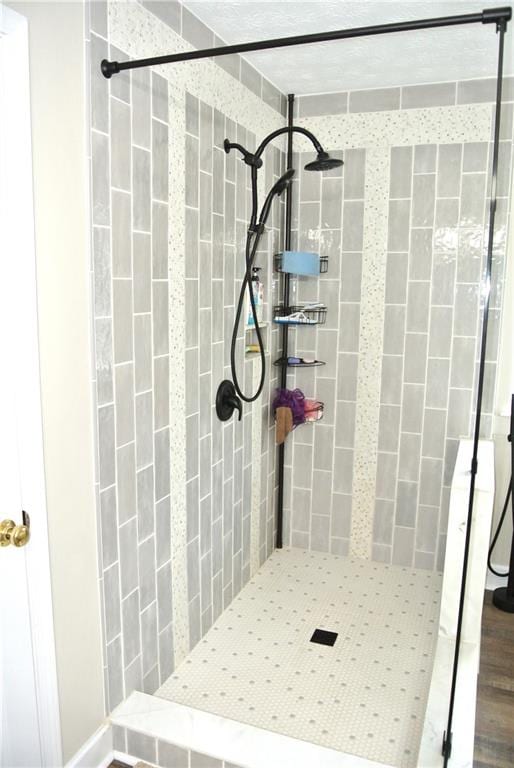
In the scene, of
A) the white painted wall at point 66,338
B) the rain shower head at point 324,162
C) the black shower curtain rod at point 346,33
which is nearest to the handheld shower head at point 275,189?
the rain shower head at point 324,162

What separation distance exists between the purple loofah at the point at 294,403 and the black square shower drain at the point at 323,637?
3.45ft

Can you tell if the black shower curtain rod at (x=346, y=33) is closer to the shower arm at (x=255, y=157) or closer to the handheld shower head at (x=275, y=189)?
the shower arm at (x=255, y=157)

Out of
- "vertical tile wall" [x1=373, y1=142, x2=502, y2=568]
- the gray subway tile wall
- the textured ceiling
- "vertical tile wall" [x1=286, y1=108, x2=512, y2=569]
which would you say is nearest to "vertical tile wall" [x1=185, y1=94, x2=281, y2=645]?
the gray subway tile wall

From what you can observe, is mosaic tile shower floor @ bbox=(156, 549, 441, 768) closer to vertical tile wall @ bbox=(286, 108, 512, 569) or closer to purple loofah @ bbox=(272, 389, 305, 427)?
vertical tile wall @ bbox=(286, 108, 512, 569)

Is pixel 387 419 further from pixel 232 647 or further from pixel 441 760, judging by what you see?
pixel 441 760

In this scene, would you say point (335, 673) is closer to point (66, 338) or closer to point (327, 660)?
point (327, 660)

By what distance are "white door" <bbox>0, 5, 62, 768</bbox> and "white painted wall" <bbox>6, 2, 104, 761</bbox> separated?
1.4 inches

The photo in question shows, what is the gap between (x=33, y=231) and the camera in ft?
5.44

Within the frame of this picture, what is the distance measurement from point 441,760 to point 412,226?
2289 mm

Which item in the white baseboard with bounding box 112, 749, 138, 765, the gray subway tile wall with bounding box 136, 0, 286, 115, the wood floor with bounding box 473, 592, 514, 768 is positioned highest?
the gray subway tile wall with bounding box 136, 0, 286, 115

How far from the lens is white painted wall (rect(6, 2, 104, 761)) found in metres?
1.66

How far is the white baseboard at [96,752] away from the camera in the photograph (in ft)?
6.27

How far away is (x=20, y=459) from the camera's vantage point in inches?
67.6

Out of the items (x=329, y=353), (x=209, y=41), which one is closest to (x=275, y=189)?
(x=209, y=41)
